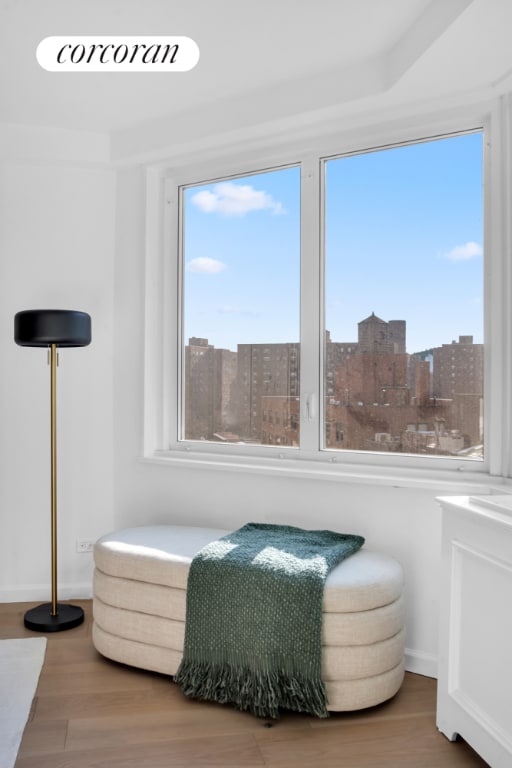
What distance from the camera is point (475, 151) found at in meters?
2.67

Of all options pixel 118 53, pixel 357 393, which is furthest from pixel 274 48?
pixel 357 393

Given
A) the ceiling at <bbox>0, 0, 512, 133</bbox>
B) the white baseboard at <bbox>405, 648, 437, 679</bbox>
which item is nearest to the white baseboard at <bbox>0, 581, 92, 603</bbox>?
the white baseboard at <bbox>405, 648, 437, 679</bbox>

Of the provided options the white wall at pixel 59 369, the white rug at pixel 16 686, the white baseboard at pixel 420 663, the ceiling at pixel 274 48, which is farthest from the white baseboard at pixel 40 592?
the ceiling at pixel 274 48

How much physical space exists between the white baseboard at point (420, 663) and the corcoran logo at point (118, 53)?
2.60 meters

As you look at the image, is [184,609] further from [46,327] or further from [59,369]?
[59,369]

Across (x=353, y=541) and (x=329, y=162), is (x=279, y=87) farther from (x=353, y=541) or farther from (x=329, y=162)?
(x=353, y=541)

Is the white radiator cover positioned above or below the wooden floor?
above

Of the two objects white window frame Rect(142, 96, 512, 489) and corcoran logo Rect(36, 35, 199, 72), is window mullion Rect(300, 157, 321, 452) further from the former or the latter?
corcoran logo Rect(36, 35, 199, 72)

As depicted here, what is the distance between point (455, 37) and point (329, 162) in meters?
0.94

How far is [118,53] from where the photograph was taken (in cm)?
259

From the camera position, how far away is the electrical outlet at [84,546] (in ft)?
11.2

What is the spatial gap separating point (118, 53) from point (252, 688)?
2.50 m

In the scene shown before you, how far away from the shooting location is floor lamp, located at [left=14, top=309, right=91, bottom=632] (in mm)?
2924

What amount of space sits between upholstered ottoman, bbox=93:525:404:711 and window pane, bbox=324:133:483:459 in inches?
25.5
